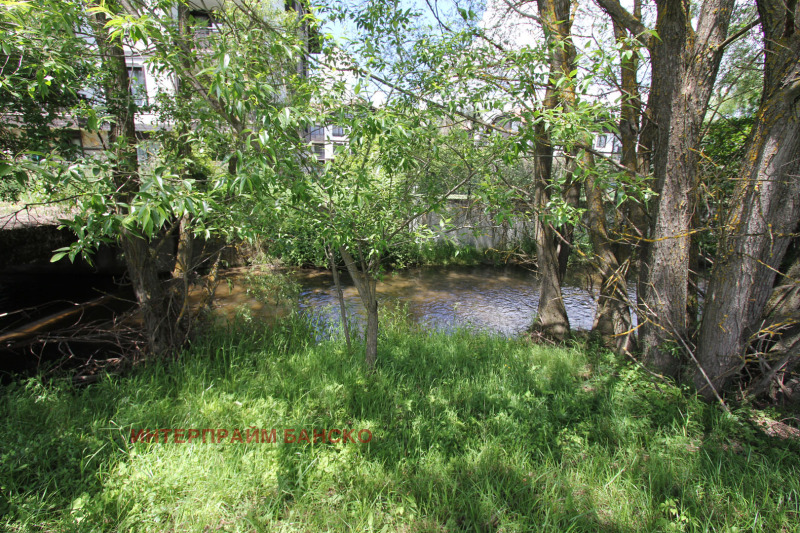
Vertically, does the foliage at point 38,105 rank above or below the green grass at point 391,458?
above

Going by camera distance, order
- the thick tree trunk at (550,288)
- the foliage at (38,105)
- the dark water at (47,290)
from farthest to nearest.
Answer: the dark water at (47,290)
the thick tree trunk at (550,288)
the foliage at (38,105)

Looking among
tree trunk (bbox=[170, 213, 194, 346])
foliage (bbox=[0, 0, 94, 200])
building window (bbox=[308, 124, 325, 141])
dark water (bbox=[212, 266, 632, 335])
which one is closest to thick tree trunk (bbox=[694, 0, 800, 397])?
dark water (bbox=[212, 266, 632, 335])

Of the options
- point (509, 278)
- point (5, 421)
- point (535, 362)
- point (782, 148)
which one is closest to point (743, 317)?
point (782, 148)

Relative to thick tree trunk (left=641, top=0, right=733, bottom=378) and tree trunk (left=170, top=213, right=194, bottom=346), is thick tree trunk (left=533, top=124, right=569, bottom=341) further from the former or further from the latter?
tree trunk (left=170, top=213, right=194, bottom=346)

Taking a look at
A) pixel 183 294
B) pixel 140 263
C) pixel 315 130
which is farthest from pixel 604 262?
pixel 140 263

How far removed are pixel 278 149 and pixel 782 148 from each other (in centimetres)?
375

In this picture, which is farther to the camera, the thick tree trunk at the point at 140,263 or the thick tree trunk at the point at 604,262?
the thick tree trunk at the point at 604,262

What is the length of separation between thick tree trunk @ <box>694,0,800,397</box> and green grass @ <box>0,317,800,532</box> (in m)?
0.64

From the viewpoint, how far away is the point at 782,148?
2912mm

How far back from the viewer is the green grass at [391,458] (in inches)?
84.4

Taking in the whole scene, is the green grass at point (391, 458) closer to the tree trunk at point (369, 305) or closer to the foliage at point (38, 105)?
the tree trunk at point (369, 305)

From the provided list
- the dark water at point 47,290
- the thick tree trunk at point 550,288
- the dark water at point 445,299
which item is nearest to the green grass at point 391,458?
the thick tree trunk at point 550,288

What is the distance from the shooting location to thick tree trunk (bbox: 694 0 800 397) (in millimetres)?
2889

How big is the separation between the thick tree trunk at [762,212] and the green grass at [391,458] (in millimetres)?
640
